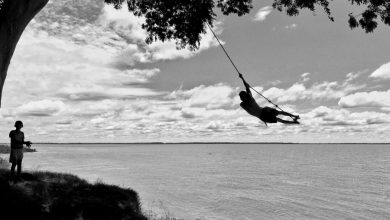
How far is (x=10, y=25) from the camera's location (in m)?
7.71

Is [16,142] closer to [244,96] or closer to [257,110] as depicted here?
[244,96]

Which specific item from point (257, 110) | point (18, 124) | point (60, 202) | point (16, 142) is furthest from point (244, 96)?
point (16, 142)

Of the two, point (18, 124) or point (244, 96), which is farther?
point (18, 124)

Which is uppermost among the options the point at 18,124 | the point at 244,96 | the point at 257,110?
the point at 244,96

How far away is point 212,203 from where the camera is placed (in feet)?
91.0

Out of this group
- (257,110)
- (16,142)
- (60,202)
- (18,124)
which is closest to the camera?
(257,110)

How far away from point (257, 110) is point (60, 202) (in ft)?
23.1

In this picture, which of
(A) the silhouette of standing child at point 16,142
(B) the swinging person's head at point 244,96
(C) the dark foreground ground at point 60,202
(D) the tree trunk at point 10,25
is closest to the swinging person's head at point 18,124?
(A) the silhouette of standing child at point 16,142

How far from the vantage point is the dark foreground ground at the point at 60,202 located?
980 centimetres

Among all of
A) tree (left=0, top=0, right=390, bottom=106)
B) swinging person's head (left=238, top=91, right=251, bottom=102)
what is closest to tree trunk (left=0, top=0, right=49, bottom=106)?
tree (left=0, top=0, right=390, bottom=106)

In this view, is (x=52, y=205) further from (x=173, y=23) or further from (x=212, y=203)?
(x=212, y=203)

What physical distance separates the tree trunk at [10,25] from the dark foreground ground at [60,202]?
367 centimetres

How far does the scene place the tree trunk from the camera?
764 centimetres

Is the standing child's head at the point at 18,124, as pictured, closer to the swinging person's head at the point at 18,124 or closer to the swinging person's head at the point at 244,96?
the swinging person's head at the point at 18,124
